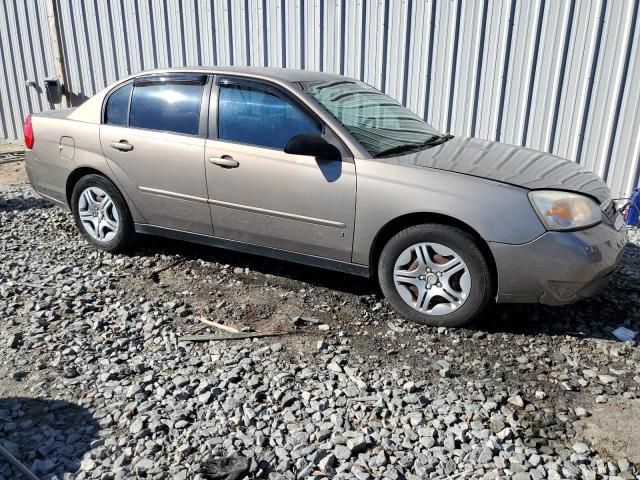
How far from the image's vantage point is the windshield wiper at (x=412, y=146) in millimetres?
3891

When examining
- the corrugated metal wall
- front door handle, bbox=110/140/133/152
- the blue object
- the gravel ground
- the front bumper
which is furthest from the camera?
the corrugated metal wall

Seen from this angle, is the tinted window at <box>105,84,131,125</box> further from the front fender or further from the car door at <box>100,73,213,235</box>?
the front fender

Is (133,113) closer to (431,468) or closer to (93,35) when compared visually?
(431,468)

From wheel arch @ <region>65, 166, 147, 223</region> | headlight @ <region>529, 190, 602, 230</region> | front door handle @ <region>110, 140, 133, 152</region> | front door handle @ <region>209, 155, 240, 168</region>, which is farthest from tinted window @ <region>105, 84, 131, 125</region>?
headlight @ <region>529, 190, 602, 230</region>

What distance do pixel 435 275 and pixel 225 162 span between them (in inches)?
67.9

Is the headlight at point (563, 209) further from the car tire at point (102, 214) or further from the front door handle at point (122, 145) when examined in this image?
the car tire at point (102, 214)

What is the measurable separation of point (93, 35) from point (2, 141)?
294 centimetres

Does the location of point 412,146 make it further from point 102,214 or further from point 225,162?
point 102,214

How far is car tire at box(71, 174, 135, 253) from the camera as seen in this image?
4.74 meters

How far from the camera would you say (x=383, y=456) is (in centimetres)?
258

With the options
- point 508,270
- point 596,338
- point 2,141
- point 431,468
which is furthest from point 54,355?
point 2,141

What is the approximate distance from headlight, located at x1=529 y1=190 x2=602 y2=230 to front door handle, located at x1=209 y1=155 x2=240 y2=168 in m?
2.04

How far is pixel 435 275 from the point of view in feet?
12.0

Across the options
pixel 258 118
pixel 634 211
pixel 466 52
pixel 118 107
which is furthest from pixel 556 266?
pixel 466 52
